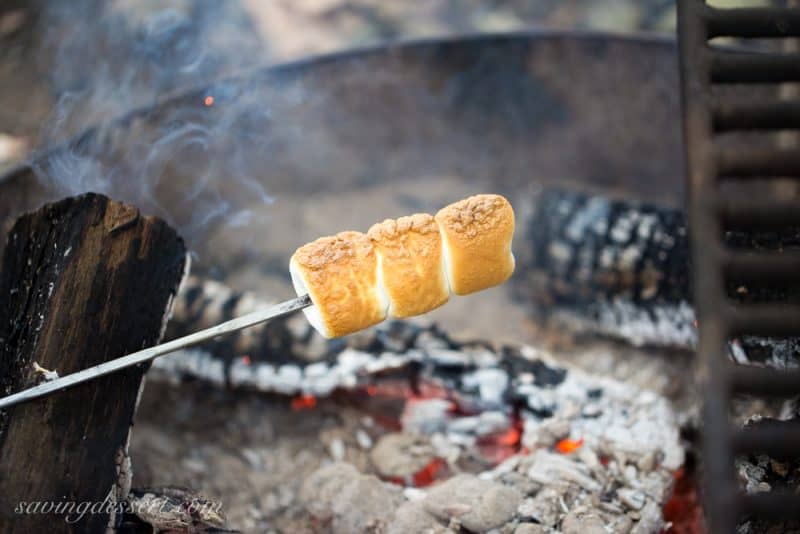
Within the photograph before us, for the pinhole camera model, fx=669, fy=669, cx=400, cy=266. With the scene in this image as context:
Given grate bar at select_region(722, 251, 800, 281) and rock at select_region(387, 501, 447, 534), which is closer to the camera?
grate bar at select_region(722, 251, 800, 281)

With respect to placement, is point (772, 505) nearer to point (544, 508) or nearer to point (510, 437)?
point (544, 508)

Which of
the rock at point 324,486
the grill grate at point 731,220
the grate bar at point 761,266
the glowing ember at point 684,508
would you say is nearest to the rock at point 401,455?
the rock at point 324,486

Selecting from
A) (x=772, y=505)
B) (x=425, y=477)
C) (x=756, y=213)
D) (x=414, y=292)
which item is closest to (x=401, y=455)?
(x=425, y=477)

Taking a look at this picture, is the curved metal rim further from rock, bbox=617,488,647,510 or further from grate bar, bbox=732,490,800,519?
grate bar, bbox=732,490,800,519

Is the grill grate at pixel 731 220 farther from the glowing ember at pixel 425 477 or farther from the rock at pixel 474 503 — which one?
the glowing ember at pixel 425 477

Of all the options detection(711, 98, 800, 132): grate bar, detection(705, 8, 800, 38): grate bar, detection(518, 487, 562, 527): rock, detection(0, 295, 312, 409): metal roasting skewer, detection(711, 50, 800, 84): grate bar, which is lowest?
detection(518, 487, 562, 527): rock

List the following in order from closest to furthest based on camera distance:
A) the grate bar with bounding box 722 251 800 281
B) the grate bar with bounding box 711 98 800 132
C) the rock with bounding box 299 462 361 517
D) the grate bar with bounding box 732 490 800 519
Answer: the grate bar with bounding box 732 490 800 519 → the grate bar with bounding box 722 251 800 281 → the grate bar with bounding box 711 98 800 132 → the rock with bounding box 299 462 361 517

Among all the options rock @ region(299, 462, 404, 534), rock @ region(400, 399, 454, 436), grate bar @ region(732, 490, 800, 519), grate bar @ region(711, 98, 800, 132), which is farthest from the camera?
rock @ region(400, 399, 454, 436)

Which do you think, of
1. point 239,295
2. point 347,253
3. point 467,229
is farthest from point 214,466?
point 467,229

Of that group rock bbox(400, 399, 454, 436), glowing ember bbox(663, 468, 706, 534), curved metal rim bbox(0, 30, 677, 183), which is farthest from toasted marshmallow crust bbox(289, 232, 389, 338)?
curved metal rim bbox(0, 30, 677, 183)
